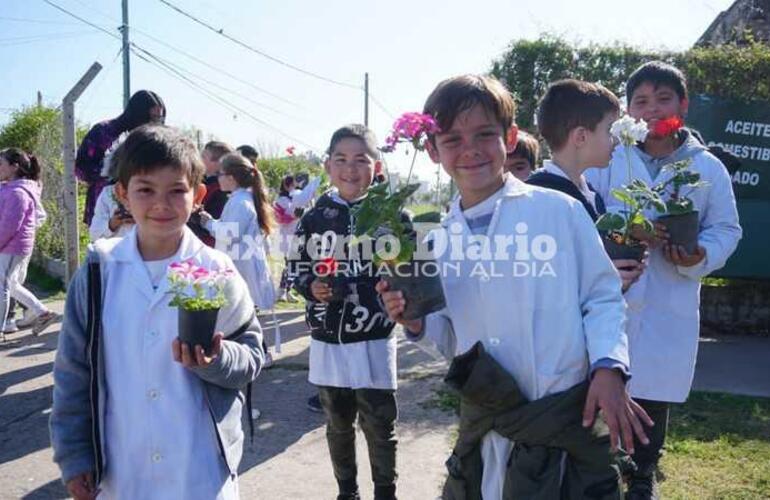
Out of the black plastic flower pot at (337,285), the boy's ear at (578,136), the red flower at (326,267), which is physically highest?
the boy's ear at (578,136)

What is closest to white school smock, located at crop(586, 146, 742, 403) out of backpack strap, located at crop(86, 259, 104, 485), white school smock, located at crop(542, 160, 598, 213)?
white school smock, located at crop(542, 160, 598, 213)

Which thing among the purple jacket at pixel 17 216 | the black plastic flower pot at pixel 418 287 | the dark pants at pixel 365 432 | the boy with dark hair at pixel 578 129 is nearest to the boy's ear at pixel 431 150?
the black plastic flower pot at pixel 418 287

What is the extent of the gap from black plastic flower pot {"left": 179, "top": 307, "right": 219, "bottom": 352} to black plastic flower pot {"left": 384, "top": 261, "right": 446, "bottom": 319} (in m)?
0.54

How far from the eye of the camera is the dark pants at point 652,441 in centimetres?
309

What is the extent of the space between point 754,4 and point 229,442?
9.89m

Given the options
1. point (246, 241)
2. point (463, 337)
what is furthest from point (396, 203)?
point (246, 241)

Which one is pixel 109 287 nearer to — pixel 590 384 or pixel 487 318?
pixel 487 318

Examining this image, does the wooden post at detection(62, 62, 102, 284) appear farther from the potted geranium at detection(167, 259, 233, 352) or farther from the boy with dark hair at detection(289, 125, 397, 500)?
the potted geranium at detection(167, 259, 233, 352)

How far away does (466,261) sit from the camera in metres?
2.06

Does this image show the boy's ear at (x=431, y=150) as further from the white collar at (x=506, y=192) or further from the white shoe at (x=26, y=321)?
the white shoe at (x=26, y=321)

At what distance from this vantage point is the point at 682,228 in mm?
2682

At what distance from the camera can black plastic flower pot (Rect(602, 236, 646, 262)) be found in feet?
7.99

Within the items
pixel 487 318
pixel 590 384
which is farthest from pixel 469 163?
pixel 590 384

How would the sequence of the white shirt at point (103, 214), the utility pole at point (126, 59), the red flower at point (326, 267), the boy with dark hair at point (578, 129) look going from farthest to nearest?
the utility pole at point (126, 59), the white shirt at point (103, 214), the red flower at point (326, 267), the boy with dark hair at point (578, 129)
